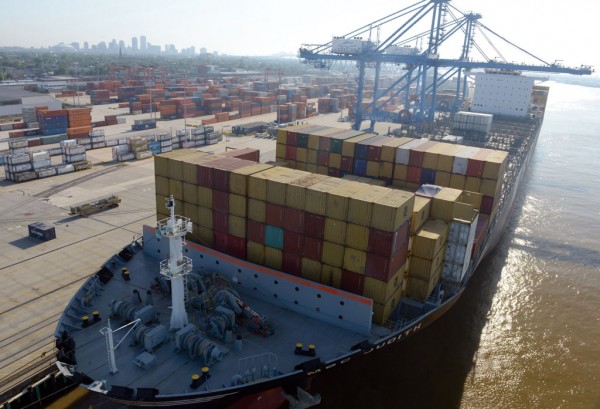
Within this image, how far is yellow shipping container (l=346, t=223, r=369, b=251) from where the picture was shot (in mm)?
19750

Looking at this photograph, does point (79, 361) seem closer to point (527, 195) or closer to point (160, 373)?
point (160, 373)

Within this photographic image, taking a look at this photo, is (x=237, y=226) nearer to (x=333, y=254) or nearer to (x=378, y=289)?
(x=333, y=254)

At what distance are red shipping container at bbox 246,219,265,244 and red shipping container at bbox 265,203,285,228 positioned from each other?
55 cm

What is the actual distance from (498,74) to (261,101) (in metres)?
60.8

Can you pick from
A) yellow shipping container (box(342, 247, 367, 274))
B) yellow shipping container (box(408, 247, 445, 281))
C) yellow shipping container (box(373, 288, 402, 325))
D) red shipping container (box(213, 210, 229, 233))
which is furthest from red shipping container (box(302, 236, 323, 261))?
yellow shipping container (box(408, 247, 445, 281))

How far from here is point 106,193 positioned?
45312 millimetres

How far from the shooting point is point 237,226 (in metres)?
23.1

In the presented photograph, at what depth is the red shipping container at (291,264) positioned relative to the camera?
854 inches

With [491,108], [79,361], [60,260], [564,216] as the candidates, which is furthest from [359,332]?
[491,108]

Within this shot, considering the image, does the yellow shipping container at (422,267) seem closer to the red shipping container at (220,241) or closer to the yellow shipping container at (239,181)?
the yellow shipping container at (239,181)

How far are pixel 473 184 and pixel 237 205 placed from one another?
17.0 meters

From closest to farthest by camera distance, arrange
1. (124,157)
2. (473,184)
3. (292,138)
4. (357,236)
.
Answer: (357,236)
(473,184)
(292,138)
(124,157)

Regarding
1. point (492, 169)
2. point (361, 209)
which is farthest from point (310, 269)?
point (492, 169)

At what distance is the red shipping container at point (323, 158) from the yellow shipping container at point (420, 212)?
34.4 ft
